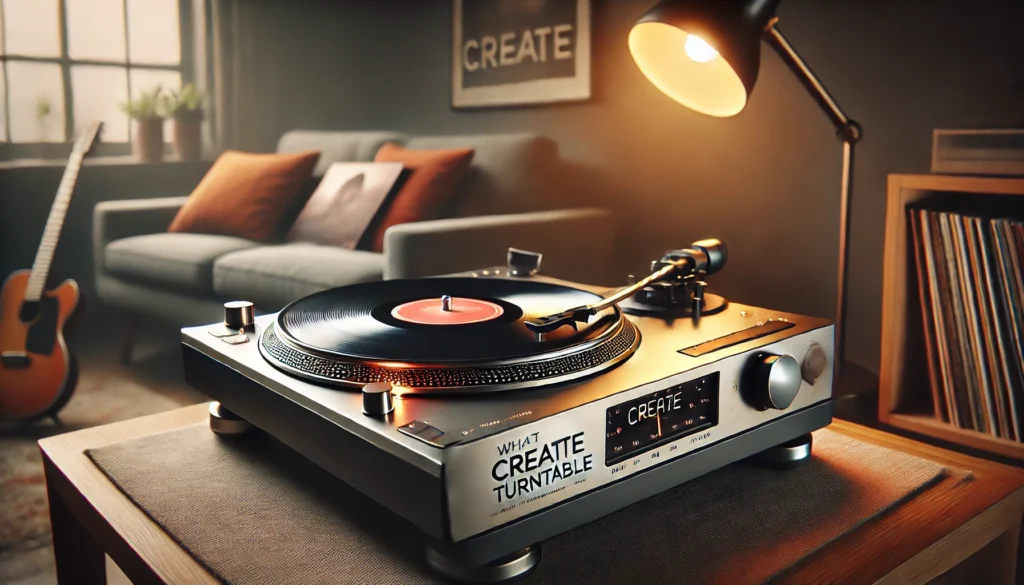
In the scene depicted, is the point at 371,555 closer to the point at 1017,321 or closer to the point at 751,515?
A: the point at 751,515

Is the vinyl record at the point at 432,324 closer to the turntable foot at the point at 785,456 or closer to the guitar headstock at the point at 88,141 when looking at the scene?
the turntable foot at the point at 785,456

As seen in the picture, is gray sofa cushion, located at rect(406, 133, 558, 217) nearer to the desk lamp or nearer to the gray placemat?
the desk lamp

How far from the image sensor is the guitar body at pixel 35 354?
2246 millimetres

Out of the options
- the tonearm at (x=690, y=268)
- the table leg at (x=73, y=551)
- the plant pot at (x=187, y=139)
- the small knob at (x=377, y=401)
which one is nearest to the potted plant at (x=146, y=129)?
the plant pot at (x=187, y=139)

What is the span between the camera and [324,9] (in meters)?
3.87

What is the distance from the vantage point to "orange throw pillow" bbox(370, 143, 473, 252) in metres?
2.50

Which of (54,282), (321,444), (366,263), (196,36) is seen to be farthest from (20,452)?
(196,36)

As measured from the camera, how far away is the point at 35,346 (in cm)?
229

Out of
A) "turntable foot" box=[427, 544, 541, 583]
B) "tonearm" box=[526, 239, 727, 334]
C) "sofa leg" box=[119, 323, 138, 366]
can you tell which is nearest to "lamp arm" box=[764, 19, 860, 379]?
"tonearm" box=[526, 239, 727, 334]

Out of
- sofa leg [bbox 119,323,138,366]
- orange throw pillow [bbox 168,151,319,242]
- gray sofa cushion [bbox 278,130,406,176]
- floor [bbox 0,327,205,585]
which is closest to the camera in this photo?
floor [bbox 0,327,205,585]

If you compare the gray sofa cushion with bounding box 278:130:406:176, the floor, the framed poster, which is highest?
the framed poster

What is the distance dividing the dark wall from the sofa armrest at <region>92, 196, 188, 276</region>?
42.6 inches

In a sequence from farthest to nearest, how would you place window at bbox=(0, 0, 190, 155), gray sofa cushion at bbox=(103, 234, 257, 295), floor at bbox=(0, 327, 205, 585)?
1. window at bbox=(0, 0, 190, 155)
2. gray sofa cushion at bbox=(103, 234, 257, 295)
3. floor at bbox=(0, 327, 205, 585)

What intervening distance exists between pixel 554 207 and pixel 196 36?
252cm
